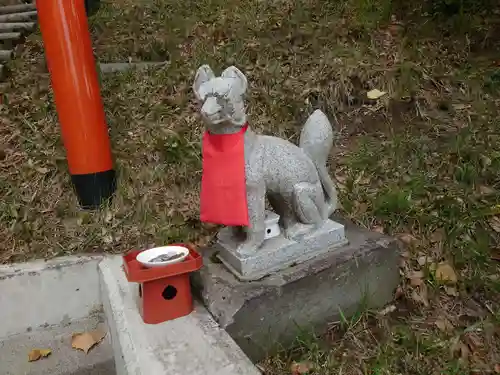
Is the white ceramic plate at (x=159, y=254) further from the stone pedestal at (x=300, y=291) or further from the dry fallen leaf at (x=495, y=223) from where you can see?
the dry fallen leaf at (x=495, y=223)

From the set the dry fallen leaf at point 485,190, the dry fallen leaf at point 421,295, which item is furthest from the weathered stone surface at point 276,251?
the dry fallen leaf at point 485,190

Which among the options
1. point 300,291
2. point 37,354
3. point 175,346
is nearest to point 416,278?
point 300,291

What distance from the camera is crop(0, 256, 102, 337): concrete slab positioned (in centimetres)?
278

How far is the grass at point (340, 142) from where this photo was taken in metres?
2.45

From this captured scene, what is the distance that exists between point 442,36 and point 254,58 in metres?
Result: 1.90

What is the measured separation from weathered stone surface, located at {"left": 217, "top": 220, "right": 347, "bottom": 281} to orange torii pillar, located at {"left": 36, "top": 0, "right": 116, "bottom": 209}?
120 cm

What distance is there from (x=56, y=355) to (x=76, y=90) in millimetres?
1635

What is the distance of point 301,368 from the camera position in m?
2.16

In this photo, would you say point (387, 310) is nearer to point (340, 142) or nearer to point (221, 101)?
point (221, 101)

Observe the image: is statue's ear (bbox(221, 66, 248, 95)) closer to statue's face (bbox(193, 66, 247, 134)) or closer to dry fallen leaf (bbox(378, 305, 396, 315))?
statue's face (bbox(193, 66, 247, 134))

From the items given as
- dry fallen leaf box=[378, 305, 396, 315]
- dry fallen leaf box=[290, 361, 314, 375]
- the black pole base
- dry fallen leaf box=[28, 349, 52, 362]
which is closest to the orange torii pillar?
the black pole base

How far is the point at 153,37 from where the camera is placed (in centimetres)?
496

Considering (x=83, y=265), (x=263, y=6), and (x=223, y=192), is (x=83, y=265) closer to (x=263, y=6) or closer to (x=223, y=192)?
(x=223, y=192)

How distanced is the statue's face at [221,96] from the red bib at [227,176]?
8 cm
